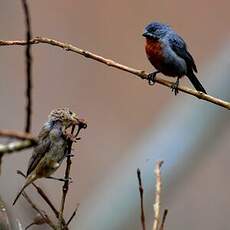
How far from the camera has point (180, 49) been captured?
207 centimetres

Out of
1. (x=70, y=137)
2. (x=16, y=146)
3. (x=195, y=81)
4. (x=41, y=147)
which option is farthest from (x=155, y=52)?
(x=16, y=146)

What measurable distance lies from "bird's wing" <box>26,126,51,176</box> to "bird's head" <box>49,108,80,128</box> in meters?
0.03

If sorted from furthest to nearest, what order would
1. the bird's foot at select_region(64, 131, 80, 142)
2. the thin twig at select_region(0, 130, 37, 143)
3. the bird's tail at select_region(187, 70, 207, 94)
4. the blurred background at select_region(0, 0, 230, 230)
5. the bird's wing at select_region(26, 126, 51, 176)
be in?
the blurred background at select_region(0, 0, 230, 230) → the bird's tail at select_region(187, 70, 207, 94) → the bird's wing at select_region(26, 126, 51, 176) → the bird's foot at select_region(64, 131, 80, 142) → the thin twig at select_region(0, 130, 37, 143)

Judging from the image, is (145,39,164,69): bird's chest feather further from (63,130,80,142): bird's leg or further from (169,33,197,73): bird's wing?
(63,130,80,142): bird's leg

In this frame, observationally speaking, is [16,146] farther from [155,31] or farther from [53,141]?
[155,31]

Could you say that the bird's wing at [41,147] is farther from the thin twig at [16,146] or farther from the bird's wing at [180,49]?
the bird's wing at [180,49]

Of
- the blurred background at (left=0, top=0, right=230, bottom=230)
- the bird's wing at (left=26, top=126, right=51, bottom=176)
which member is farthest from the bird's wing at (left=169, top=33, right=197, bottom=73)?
the blurred background at (left=0, top=0, right=230, bottom=230)

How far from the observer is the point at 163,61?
2.02 meters

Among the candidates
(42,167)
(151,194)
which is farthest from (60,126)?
(151,194)

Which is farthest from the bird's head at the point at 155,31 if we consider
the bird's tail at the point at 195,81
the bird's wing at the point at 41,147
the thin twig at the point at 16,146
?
the thin twig at the point at 16,146

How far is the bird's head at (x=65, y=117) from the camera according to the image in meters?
1.14

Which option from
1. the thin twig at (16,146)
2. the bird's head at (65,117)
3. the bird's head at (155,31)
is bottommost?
the thin twig at (16,146)

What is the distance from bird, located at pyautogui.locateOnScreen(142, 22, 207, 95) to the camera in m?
1.99

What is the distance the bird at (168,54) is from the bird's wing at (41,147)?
0.72 metres
